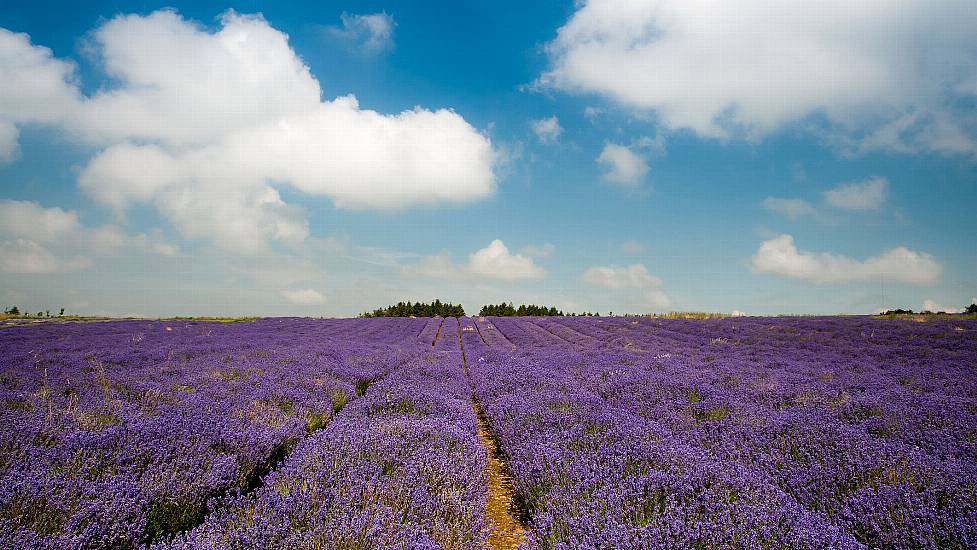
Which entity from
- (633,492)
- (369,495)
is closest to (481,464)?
(369,495)

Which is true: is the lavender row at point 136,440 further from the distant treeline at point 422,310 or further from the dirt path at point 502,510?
the distant treeline at point 422,310

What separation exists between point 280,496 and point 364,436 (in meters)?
1.11

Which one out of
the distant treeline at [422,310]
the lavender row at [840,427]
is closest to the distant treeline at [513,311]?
the distant treeline at [422,310]

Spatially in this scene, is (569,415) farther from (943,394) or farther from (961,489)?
(943,394)

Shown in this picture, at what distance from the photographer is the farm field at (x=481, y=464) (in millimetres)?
2449

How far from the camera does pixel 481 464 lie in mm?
3584

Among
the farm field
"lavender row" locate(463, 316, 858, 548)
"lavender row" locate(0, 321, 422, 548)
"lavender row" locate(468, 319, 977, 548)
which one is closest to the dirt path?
the farm field

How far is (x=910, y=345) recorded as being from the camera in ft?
38.7

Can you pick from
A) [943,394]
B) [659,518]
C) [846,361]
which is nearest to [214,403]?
[659,518]

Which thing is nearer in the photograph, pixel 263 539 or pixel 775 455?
pixel 263 539

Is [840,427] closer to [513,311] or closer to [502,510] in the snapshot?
[502,510]

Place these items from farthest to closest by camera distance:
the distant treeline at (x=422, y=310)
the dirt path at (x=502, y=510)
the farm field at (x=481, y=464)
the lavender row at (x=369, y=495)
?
1. the distant treeline at (x=422, y=310)
2. the dirt path at (x=502, y=510)
3. the farm field at (x=481, y=464)
4. the lavender row at (x=369, y=495)

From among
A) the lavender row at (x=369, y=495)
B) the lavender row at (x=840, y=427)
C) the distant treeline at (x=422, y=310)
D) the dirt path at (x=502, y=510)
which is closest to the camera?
the lavender row at (x=369, y=495)

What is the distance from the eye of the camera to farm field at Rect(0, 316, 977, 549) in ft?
8.04
